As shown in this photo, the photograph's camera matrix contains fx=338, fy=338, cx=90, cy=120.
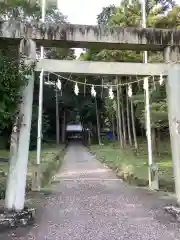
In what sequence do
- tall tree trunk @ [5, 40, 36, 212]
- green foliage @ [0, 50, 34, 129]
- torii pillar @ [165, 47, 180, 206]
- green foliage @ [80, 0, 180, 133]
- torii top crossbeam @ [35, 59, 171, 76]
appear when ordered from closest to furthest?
green foliage @ [0, 50, 34, 129], tall tree trunk @ [5, 40, 36, 212], torii top crossbeam @ [35, 59, 171, 76], torii pillar @ [165, 47, 180, 206], green foliage @ [80, 0, 180, 133]

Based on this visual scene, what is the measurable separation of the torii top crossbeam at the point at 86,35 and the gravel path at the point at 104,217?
11.4ft

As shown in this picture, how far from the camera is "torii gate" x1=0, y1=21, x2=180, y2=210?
20.9ft

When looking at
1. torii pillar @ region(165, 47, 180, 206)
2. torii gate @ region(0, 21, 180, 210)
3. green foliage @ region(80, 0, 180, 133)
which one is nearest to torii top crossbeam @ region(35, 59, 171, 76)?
torii gate @ region(0, 21, 180, 210)

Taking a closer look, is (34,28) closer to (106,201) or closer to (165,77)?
(165,77)

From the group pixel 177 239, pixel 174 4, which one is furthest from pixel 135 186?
pixel 174 4

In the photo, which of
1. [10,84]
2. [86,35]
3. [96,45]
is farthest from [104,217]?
[86,35]

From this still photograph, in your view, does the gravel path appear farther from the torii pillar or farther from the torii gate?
the torii pillar

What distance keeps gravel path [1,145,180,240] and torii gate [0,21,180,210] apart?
81cm

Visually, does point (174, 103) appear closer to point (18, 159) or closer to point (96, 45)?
point (96, 45)

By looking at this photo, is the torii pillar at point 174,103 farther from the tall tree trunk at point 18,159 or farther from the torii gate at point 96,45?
the tall tree trunk at point 18,159

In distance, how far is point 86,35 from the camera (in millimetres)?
6621

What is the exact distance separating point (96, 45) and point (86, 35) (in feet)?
1.15

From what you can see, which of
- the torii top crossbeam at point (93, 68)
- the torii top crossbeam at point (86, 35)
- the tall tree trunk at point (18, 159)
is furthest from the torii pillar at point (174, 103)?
the tall tree trunk at point (18, 159)

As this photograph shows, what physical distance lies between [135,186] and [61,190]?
2579 millimetres
